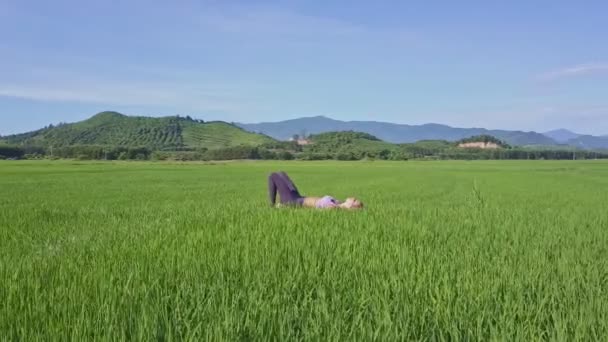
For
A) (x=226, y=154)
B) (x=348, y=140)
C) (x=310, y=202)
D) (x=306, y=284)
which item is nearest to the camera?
(x=306, y=284)

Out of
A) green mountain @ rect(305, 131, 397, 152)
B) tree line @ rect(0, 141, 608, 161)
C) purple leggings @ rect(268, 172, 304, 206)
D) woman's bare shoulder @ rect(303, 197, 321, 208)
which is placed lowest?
tree line @ rect(0, 141, 608, 161)

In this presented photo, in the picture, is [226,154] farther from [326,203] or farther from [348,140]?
[326,203]

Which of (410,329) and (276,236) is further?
(276,236)

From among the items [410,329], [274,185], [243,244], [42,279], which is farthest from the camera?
[274,185]

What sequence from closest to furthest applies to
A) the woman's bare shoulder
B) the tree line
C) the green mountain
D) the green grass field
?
the green grass field, the woman's bare shoulder, the tree line, the green mountain

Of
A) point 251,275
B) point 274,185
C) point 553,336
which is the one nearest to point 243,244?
point 251,275

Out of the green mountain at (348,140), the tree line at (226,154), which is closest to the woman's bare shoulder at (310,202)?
the tree line at (226,154)

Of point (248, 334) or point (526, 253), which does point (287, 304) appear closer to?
point (248, 334)

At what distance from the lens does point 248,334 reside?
7.96 feet

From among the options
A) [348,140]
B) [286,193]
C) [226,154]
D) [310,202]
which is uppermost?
[348,140]

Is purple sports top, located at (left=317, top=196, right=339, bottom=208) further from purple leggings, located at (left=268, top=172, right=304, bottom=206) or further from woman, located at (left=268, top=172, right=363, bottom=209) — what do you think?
purple leggings, located at (left=268, top=172, right=304, bottom=206)

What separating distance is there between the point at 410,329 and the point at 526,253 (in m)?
2.89

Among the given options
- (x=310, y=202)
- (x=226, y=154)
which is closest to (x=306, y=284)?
(x=310, y=202)

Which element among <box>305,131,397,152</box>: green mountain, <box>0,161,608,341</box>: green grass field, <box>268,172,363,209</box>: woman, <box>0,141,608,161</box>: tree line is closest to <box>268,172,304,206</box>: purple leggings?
<box>268,172,363,209</box>: woman
